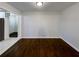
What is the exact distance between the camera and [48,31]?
7754mm

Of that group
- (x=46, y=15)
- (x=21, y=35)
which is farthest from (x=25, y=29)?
(x=46, y=15)

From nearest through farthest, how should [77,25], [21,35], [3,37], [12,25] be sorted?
1. [77,25]
2. [3,37]
3. [21,35]
4. [12,25]

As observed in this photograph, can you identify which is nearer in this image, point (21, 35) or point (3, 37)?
point (3, 37)

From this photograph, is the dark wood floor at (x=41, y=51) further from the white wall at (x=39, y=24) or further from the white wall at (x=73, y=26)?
the white wall at (x=39, y=24)

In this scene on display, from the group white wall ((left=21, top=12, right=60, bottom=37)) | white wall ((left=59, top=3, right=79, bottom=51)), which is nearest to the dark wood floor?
white wall ((left=59, top=3, right=79, bottom=51))

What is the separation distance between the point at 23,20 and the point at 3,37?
1.95 m

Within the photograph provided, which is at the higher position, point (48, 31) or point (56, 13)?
point (56, 13)

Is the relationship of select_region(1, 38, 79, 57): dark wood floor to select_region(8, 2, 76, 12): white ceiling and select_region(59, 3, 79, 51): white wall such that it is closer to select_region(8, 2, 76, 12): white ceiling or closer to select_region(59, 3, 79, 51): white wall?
select_region(59, 3, 79, 51): white wall

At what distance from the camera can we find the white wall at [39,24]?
25.3ft

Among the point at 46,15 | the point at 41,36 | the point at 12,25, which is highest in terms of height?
the point at 46,15

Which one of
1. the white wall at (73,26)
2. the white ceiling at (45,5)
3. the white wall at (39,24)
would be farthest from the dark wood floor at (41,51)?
the white wall at (39,24)

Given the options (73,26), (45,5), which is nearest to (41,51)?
(73,26)

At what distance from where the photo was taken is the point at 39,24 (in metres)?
7.75

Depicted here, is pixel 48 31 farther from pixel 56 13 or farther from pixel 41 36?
pixel 56 13
